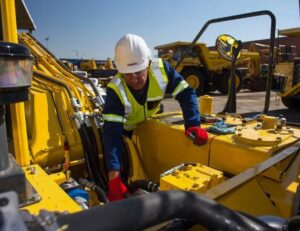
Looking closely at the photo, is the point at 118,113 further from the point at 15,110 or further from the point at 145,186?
the point at 15,110

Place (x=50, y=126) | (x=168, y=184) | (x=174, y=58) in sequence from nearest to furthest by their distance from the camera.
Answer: (x=168, y=184)
(x=50, y=126)
(x=174, y=58)

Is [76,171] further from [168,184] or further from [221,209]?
[221,209]

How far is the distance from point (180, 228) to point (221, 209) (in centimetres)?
13

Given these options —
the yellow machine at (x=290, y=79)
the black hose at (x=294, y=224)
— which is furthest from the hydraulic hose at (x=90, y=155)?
the yellow machine at (x=290, y=79)

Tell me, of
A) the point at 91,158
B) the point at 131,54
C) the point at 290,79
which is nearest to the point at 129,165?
the point at 91,158

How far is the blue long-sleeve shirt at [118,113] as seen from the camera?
1.95 m

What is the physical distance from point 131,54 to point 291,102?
27.5 ft

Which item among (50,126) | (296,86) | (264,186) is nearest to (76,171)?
(50,126)

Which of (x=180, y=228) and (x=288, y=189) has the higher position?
(x=180, y=228)

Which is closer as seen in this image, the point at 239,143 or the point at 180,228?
the point at 180,228

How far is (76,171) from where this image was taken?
246 cm

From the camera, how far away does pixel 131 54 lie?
77.7 inches

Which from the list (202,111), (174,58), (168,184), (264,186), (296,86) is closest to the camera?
(168,184)

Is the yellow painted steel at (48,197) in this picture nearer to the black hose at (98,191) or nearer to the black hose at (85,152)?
the black hose at (98,191)
